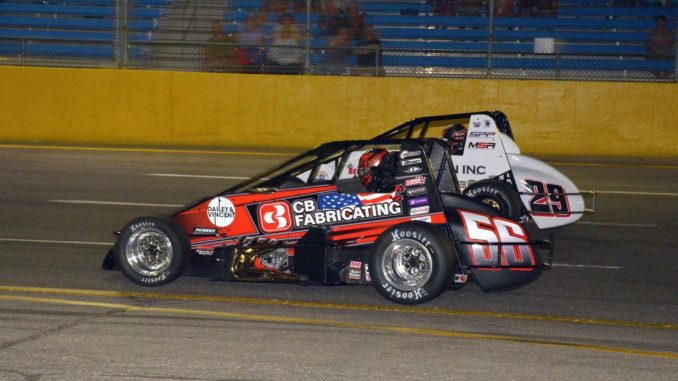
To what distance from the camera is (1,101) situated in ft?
65.2

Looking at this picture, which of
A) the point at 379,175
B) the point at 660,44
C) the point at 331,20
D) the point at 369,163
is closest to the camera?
the point at 379,175

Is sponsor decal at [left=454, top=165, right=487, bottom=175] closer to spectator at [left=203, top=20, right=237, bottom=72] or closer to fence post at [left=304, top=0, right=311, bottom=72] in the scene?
fence post at [left=304, top=0, right=311, bottom=72]

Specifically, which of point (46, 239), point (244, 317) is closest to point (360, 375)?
point (244, 317)

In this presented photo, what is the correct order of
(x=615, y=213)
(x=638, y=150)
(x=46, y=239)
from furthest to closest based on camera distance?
(x=638, y=150) < (x=615, y=213) < (x=46, y=239)

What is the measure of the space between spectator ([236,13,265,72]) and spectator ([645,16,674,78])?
684 centimetres

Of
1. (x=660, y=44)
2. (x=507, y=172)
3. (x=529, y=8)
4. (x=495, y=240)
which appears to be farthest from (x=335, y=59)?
(x=495, y=240)

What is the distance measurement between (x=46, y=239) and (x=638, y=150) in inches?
441

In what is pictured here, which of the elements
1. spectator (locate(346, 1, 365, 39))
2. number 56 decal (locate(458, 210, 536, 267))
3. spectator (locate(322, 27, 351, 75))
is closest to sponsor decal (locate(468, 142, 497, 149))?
number 56 decal (locate(458, 210, 536, 267))

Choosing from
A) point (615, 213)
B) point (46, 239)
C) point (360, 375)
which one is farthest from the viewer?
point (615, 213)

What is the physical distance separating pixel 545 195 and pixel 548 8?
9.36 meters

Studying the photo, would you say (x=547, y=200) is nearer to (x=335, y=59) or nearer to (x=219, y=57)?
(x=335, y=59)

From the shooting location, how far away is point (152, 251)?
8523 mm

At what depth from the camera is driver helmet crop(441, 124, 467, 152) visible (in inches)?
468

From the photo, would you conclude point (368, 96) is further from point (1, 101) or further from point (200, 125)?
point (1, 101)
